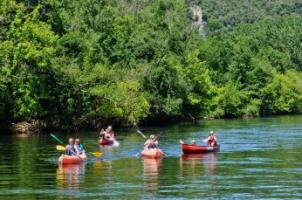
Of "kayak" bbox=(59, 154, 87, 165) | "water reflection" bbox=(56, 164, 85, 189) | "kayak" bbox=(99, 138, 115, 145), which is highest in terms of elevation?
"kayak" bbox=(99, 138, 115, 145)

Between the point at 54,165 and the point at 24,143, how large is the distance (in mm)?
14041

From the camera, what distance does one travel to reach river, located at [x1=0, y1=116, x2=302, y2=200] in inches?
1283

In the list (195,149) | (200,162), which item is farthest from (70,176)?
(195,149)

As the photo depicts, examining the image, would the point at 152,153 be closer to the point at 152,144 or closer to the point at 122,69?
the point at 152,144

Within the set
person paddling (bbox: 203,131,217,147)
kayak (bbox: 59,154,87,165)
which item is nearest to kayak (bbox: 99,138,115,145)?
person paddling (bbox: 203,131,217,147)

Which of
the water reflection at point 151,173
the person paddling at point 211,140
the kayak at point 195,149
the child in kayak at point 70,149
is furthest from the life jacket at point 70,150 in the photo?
the person paddling at point 211,140

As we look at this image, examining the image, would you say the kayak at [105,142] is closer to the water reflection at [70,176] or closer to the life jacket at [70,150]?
the life jacket at [70,150]

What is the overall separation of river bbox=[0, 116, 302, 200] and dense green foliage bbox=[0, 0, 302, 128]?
783cm

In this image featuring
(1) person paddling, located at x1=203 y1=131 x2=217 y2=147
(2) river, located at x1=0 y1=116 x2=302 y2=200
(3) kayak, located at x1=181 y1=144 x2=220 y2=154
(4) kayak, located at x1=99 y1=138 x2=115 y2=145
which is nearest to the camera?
(2) river, located at x1=0 y1=116 x2=302 y2=200

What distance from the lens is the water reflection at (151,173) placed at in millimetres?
34375

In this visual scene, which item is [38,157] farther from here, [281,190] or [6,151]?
[281,190]

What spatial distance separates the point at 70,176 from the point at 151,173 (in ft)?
13.9

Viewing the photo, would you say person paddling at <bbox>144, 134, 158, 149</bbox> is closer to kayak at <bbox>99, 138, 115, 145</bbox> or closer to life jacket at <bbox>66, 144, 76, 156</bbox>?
life jacket at <bbox>66, 144, 76, 156</bbox>

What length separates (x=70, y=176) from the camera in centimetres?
3875
